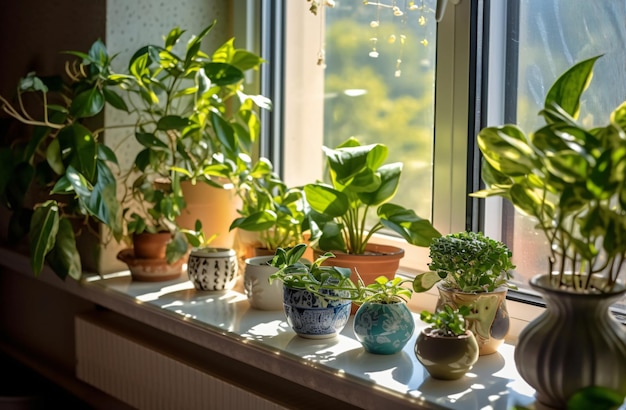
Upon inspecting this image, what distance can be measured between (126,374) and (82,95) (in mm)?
669

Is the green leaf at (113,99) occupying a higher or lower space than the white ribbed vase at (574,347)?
higher

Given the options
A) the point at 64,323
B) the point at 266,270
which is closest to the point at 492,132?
the point at 266,270

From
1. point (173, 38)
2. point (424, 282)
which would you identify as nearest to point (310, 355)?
point (424, 282)

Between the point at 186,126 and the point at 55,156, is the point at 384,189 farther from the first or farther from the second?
the point at 55,156

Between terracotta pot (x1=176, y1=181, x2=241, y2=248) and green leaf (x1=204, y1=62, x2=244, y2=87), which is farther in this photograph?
terracotta pot (x1=176, y1=181, x2=241, y2=248)

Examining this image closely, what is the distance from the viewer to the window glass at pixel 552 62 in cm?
127

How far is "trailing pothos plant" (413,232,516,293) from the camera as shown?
1217mm

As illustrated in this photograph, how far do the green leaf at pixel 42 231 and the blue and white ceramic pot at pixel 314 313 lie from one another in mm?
571

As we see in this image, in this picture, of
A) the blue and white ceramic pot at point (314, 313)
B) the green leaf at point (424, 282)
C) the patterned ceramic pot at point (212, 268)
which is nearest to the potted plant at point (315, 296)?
the blue and white ceramic pot at point (314, 313)

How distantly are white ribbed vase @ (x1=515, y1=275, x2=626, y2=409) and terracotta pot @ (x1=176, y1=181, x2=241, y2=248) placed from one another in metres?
1.00

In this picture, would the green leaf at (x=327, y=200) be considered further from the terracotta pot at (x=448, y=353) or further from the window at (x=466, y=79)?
the terracotta pot at (x=448, y=353)

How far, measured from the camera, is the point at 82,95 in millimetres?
1642

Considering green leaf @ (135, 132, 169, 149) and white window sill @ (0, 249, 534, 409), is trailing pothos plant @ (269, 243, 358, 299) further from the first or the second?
green leaf @ (135, 132, 169, 149)

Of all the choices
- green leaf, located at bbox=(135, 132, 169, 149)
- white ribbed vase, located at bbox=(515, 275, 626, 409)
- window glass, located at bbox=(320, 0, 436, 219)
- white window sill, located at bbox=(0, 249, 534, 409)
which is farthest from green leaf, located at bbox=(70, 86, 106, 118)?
white ribbed vase, located at bbox=(515, 275, 626, 409)
